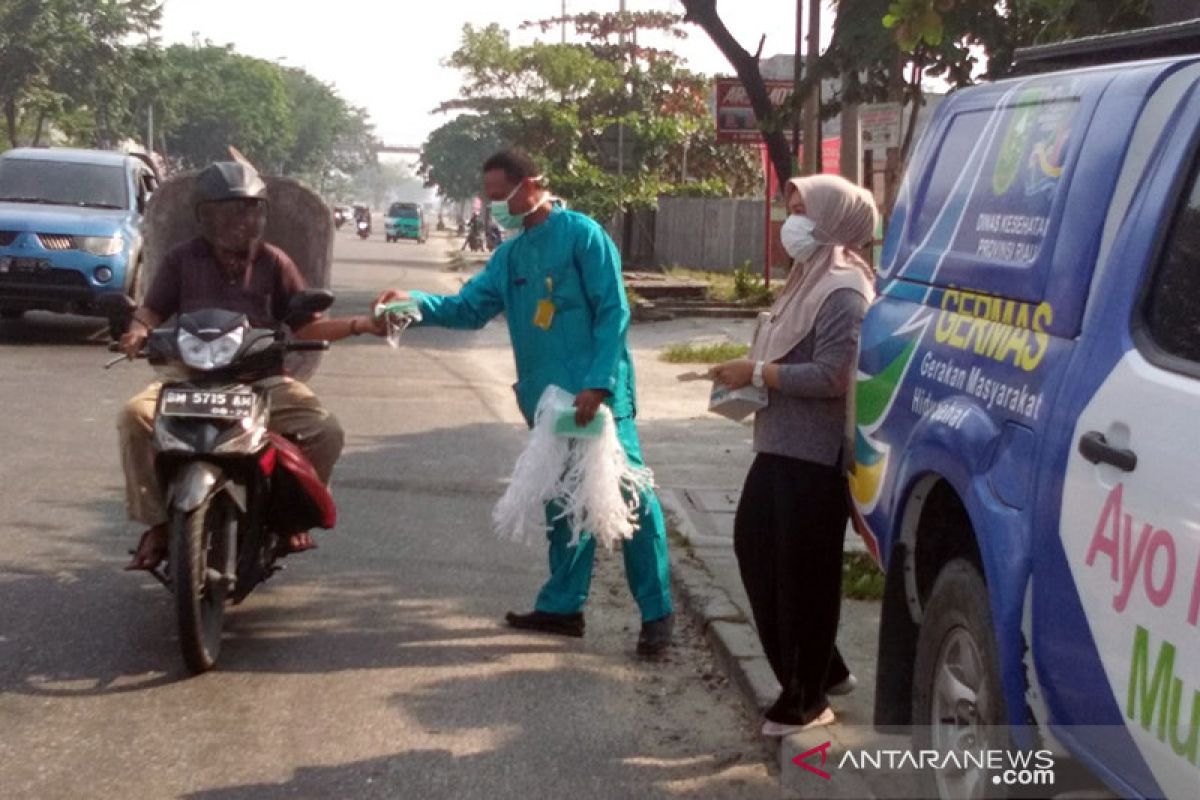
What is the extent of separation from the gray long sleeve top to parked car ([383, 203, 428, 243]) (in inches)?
3068

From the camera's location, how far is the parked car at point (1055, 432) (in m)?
3.03

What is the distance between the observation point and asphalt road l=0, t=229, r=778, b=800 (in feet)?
16.7

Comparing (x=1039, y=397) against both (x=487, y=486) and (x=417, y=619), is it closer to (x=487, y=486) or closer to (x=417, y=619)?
(x=417, y=619)

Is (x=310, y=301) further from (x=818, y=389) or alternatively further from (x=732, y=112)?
(x=732, y=112)

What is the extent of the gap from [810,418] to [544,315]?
5.21 ft

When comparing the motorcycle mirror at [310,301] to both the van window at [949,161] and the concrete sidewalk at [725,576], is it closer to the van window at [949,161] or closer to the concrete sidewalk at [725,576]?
the concrete sidewalk at [725,576]

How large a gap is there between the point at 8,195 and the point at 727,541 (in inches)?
480

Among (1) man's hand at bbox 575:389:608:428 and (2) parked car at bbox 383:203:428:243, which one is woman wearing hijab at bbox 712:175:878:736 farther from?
(2) parked car at bbox 383:203:428:243

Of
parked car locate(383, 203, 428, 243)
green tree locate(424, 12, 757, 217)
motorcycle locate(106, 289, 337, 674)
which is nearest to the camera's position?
motorcycle locate(106, 289, 337, 674)

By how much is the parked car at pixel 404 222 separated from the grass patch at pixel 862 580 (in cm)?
7554

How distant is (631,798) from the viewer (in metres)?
4.95

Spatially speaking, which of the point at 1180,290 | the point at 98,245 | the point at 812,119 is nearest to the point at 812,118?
the point at 812,119

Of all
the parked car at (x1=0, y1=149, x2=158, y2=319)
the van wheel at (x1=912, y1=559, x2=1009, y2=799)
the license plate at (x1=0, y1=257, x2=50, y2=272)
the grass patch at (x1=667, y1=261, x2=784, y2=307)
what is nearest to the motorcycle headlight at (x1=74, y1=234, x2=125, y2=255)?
the parked car at (x1=0, y1=149, x2=158, y2=319)

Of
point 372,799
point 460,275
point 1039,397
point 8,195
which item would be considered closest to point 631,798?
point 372,799
